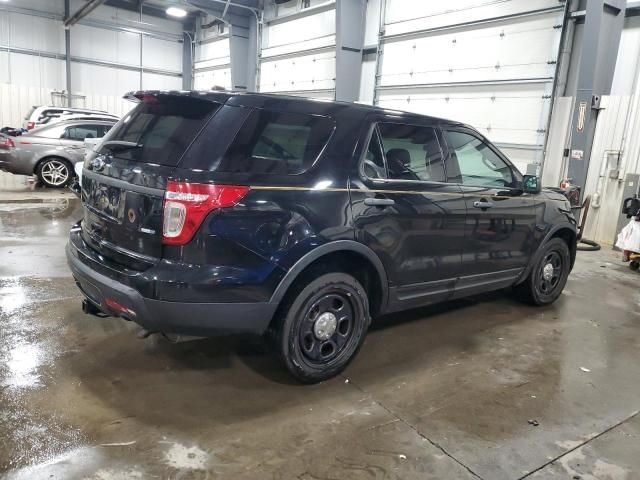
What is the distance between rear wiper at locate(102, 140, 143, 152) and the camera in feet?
9.25

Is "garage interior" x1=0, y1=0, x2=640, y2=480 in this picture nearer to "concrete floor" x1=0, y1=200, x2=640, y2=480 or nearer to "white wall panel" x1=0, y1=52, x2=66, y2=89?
"concrete floor" x1=0, y1=200, x2=640, y2=480

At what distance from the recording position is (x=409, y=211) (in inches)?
128

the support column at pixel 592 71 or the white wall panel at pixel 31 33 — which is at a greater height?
the white wall panel at pixel 31 33

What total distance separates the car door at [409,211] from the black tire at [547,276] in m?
1.33

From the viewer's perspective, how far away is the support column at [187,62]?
19.8 metres

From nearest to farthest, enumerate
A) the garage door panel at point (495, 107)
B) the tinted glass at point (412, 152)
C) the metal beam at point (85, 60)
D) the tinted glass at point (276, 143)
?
1. the tinted glass at point (276, 143)
2. the tinted glass at point (412, 152)
3. the garage door panel at point (495, 107)
4. the metal beam at point (85, 60)

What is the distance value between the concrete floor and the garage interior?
1 centimetres

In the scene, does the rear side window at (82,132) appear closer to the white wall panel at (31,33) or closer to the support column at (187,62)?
the white wall panel at (31,33)

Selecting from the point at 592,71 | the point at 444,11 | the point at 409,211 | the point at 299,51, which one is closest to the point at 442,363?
the point at 409,211

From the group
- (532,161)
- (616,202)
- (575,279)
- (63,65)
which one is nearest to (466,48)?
(532,161)

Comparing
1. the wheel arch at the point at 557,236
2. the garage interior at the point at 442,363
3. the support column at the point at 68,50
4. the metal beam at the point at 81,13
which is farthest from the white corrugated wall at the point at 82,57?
the wheel arch at the point at 557,236

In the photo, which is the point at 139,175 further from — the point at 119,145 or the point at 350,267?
the point at 350,267

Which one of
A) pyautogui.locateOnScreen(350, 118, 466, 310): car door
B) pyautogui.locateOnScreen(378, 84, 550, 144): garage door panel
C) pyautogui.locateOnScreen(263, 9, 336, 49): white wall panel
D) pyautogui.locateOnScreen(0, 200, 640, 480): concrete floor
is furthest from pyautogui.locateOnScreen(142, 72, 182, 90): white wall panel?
pyautogui.locateOnScreen(350, 118, 466, 310): car door

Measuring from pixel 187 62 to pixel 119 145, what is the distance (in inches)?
741
